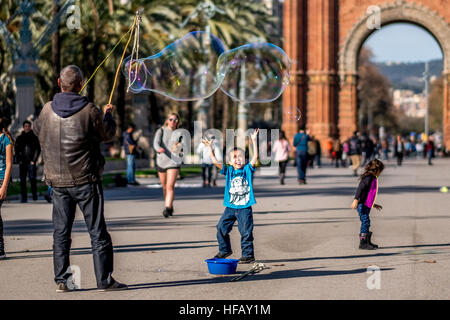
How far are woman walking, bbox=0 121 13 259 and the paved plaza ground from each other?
421 mm

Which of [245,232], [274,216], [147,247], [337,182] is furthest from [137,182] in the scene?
[245,232]

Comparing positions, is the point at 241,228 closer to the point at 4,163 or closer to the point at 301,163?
the point at 4,163

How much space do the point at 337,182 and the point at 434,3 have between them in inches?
1322

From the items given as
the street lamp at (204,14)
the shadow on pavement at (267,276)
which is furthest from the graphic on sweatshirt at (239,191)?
the street lamp at (204,14)

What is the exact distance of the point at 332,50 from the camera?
59.3 metres

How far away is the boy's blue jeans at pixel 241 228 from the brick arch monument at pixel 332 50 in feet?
159

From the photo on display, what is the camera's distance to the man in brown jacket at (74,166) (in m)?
8.00

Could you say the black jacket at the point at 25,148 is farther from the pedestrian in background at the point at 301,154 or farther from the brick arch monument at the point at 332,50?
the brick arch monument at the point at 332,50

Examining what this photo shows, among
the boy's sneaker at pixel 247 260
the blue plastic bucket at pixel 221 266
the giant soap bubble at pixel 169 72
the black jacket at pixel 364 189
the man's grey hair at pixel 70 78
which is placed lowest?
the boy's sneaker at pixel 247 260

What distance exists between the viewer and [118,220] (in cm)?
1533

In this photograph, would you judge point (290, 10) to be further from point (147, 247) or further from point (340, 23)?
point (147, 247)

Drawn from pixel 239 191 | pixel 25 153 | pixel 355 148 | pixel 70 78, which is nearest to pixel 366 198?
pixel 239 191

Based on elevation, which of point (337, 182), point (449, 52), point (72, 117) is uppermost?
point (449, 52)

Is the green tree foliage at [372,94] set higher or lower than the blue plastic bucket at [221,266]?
higher
